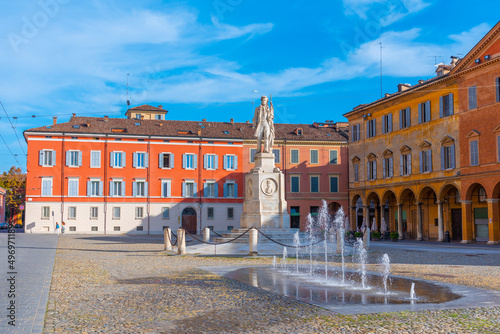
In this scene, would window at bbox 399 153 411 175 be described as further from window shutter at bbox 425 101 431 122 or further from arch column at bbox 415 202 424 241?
window shutter at bbox 425 101 431 122

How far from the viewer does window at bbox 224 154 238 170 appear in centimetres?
5671

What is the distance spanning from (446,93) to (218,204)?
2675 centimetres

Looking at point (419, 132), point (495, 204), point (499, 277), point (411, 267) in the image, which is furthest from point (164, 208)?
point (499, 277)

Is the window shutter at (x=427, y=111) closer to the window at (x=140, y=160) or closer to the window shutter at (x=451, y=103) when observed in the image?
the window shutter at (x=451, y=103)

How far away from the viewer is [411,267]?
54.9ft

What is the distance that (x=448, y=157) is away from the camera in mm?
37375

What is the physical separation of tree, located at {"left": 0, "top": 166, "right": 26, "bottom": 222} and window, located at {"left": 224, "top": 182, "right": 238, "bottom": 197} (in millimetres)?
42581

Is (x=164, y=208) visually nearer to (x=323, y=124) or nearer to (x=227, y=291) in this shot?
(x=323, y=124)

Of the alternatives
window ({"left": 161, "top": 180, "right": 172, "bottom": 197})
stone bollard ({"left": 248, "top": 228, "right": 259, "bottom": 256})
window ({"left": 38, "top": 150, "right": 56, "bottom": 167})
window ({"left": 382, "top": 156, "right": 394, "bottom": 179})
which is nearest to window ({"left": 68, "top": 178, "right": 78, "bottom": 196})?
window ({"left": 38, "top": 150, "right": 56, "bottom": 167})

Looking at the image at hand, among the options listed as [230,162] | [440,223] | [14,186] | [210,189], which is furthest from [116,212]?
[14,186]

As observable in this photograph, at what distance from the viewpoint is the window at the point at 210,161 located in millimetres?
56094

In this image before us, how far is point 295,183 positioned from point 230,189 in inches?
280

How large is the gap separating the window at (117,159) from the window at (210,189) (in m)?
8.85

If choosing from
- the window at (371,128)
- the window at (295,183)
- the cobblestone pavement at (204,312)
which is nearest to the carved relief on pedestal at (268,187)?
the cobblestone pavement at (204,312)
